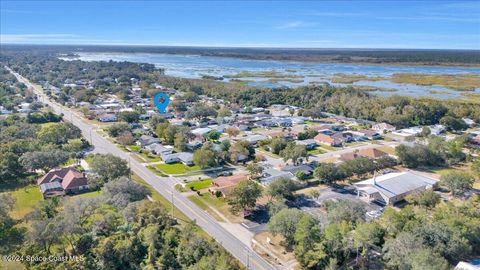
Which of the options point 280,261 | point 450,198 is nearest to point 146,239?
point 280,261

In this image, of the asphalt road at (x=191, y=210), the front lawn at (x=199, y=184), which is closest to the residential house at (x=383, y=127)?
the front lawn at (x=199, y=184)

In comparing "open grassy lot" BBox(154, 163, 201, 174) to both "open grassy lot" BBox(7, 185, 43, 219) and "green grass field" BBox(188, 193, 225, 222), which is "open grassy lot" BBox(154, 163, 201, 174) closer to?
"green grass field" BBox(188, 193, 225, 222)

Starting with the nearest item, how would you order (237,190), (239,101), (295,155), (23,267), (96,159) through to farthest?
(23,267), (237,190), (96,159), (295,155), (239,101)

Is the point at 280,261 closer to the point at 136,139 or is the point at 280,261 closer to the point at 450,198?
the point at 450,198

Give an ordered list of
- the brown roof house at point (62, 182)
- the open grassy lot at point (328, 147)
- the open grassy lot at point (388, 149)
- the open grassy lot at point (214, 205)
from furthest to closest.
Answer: the open grassy lot at point (328, 147) → the open grassy lot at point (388, 149) → the brown roof house at point (62, 182) → the open grassy lot at point (214, 205)

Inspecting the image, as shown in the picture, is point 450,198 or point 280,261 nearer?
point 280,261

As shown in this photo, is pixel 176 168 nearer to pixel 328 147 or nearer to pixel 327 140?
pixel 328 147

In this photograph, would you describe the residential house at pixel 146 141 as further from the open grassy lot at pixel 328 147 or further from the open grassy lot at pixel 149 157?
the open grassy lot at pixel 328 147
